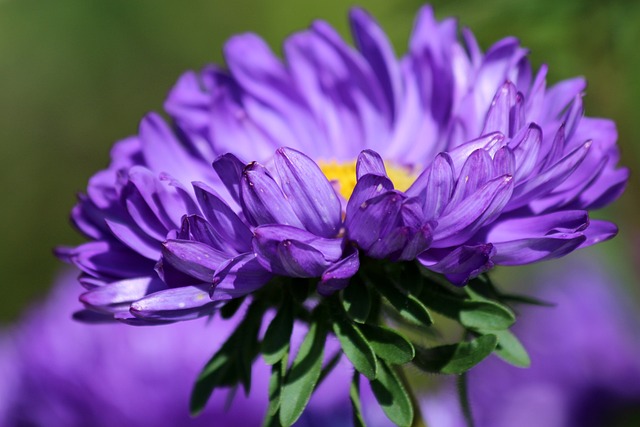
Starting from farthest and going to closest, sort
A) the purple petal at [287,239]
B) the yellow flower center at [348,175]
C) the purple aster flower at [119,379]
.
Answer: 1. the purple aster flower at [119,379]
2. the yellow flower center at [348,175]
3. the purple petal at [287,239]

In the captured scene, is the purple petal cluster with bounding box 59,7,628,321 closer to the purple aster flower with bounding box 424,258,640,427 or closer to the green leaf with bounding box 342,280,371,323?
the green leaf with bounding box 342,280,371,323

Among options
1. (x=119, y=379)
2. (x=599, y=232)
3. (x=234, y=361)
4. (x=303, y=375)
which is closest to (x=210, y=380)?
(x=234, y=361)

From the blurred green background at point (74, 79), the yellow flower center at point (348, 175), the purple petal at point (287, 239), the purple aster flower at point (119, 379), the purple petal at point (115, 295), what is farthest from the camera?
the blurred green background at point (74, 79)

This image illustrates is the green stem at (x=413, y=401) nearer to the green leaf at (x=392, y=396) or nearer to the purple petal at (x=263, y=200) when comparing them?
the green leaf at (x=392, y=396)

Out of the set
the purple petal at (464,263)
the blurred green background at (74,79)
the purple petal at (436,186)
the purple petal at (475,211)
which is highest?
the blurred green background at (74,79)

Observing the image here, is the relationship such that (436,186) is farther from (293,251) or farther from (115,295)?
(115,295)

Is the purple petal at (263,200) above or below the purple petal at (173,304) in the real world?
above

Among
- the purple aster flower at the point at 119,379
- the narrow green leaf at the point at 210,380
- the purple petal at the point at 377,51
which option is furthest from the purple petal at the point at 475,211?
the purple aster flower at the point at 119,379

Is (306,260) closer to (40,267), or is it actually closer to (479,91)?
(479,91)

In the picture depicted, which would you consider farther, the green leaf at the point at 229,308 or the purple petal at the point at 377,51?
the purple petal at the point at 377,51
